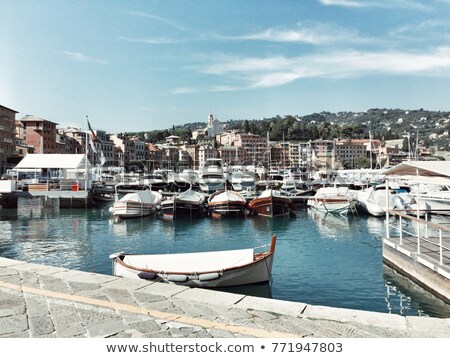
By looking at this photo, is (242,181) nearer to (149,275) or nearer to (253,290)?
(253,290)

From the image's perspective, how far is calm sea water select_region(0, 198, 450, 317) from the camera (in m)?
12.1

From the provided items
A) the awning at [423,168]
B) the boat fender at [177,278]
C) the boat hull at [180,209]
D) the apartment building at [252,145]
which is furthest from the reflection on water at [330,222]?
the apartment building at [252,145]

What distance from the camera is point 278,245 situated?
21.4 meters

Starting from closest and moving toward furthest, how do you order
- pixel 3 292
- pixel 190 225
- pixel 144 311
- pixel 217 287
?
pixel 144 311, pixel 3 292, pixel 217 287, pixel 190 225

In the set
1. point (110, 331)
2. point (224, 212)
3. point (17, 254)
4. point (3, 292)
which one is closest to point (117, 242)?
point (17, 254)

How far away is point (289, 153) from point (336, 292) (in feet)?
596

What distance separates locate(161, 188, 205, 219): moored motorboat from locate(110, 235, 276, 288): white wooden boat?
806 inches

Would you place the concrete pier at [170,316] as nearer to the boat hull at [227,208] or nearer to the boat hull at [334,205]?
the boat hull at [227,208]

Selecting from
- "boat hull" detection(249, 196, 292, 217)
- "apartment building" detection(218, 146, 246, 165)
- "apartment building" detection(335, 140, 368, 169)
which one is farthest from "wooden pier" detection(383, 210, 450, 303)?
"apartment building" detection(335, 140, 368, 169)

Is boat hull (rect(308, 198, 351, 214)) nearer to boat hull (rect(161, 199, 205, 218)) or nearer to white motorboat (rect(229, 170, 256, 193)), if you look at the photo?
boat hull (rect(161, 199, 205, 218))

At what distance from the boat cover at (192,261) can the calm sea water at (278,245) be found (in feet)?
3.18

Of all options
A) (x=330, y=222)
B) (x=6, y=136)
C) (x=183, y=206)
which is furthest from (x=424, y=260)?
(x=6, y=136)

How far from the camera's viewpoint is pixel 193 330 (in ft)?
17.6
